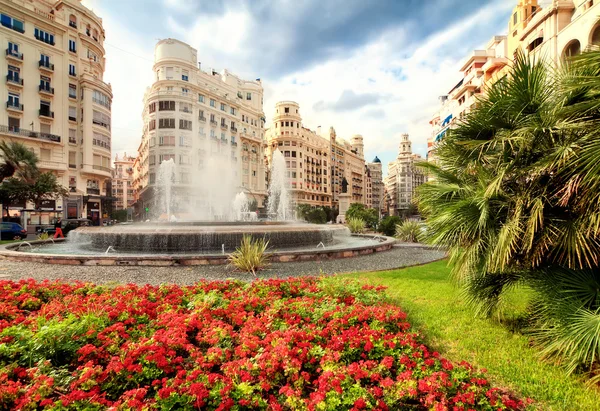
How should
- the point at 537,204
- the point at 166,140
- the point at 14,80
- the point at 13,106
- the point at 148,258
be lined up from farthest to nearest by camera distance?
the point at 166,140 → the point at 14,80 → the point at 13,106 → the point at 148,258 → the point at 537,204

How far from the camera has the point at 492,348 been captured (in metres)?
4.00

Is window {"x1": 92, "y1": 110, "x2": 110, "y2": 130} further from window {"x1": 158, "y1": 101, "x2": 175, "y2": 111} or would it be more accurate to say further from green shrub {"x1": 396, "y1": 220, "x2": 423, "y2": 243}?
green shrub {"x1": 396, "y1": 220, "x2": 423, "y2": 243}

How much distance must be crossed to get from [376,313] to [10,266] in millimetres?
12279

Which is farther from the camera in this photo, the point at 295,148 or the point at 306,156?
the point at 306,156

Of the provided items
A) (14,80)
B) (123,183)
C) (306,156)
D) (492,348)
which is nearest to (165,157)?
(14,80)

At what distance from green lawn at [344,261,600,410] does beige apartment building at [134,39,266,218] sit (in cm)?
4313

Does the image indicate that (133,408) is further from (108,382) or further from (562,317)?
(562,317)

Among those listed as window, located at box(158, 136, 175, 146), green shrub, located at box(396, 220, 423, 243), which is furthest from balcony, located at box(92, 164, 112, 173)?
green shrub, located at box(396, 220, 423, 243)

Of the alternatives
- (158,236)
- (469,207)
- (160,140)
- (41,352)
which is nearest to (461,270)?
(469,207)

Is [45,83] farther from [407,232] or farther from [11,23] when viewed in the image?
[407,232]

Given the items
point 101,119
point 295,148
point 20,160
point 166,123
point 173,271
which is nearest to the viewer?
point 173,271

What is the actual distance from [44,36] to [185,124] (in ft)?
64.2

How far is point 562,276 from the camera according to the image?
3539mm

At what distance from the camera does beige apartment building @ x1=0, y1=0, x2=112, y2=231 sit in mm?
33781
